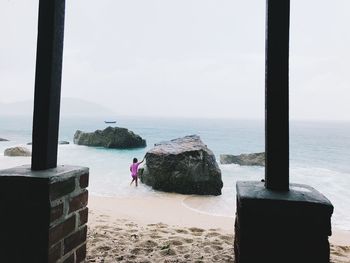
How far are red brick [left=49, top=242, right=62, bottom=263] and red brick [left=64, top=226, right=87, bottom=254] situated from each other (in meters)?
0.06

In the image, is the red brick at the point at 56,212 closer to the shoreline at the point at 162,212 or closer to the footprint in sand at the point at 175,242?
the footprint in sand at the point at 175,242

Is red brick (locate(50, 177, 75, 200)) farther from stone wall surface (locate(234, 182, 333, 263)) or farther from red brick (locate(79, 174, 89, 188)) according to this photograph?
stone wall surface (locate(234, 182, 333, 263))

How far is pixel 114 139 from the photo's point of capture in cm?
3072

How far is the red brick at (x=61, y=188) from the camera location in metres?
1.56

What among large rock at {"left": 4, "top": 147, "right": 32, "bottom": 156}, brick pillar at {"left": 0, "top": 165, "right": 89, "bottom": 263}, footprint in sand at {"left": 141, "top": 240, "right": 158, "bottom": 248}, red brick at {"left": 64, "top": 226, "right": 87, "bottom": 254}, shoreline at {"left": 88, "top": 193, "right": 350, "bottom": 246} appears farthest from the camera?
large rock at {"left": 4, "top": 147, "right": 32, "bottom": 156}

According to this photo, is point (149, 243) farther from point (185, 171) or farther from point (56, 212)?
point (185, 171)

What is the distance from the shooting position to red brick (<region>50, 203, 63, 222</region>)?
1548 mm

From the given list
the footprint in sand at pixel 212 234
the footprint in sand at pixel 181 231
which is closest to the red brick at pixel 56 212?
the footprint in sand at pixel 212 234

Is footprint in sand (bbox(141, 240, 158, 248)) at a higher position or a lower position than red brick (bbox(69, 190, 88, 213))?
lower

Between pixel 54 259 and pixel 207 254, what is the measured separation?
6.16ft

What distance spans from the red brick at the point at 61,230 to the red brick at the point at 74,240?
0.04m

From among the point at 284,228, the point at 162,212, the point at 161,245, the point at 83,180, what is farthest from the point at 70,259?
the point at 162,212

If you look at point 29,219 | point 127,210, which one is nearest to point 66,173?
point 29,219

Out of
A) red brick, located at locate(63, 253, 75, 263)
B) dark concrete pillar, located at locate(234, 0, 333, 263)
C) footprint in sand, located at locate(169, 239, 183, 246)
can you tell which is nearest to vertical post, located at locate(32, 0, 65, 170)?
red brick, located at locate(63, 253, 75, 263)
